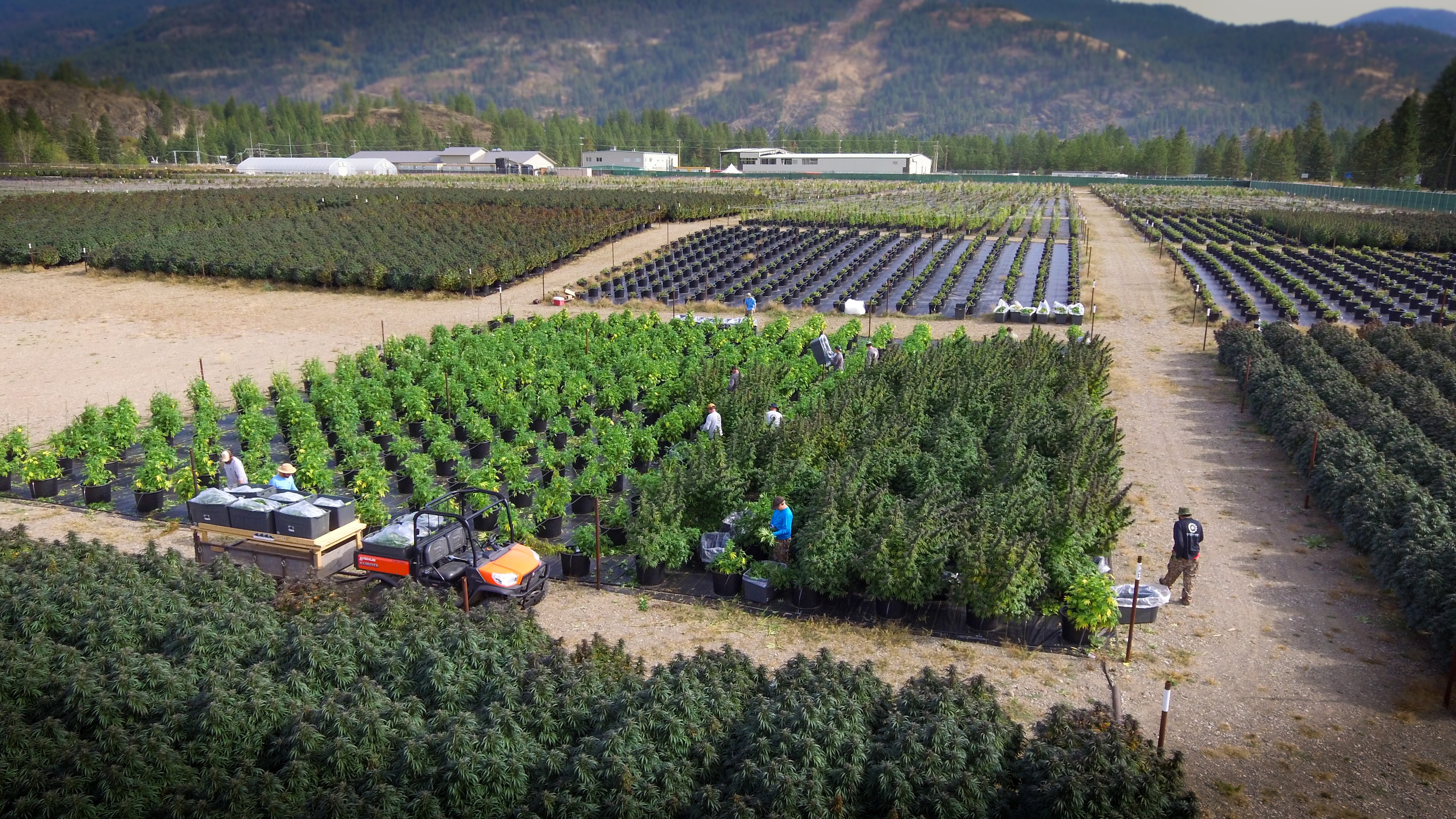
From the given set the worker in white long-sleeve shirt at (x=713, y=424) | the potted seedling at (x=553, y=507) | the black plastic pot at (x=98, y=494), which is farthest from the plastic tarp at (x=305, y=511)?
the worker in white long-sleeve shirt at (x=713, y=424)

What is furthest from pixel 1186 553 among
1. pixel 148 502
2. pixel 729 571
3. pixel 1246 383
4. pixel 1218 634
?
pixel 148 502

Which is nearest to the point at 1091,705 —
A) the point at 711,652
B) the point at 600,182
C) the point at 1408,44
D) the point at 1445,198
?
the point at 711,652

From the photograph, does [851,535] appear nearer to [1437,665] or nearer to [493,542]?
[493,542]

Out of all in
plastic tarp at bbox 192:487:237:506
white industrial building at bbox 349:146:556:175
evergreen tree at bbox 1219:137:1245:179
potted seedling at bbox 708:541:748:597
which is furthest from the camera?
evergreen tree at bbox 1219:137:1245:179

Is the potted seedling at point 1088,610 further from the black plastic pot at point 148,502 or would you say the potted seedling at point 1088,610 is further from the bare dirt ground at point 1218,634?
the black plastic pot at point 148,502

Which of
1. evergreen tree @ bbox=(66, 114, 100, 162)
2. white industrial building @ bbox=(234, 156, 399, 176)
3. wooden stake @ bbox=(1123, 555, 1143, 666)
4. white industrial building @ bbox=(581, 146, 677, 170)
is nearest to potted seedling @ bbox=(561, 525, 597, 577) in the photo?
wooden stake @ bbox=(1123, 555, 1143, 666)

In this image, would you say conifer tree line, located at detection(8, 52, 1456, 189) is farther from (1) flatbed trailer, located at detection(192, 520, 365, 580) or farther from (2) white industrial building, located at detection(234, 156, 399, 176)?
(1) flatbed trailer, located at detection(192, 520, 365, 580)

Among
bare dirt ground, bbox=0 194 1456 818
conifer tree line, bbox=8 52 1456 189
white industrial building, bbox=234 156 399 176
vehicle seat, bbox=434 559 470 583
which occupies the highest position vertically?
conifer tree line, bbox=8 52 1456 189
